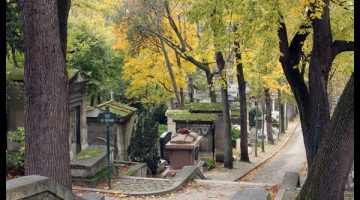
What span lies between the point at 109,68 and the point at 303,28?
20.7 meters

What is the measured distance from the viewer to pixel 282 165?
25.7 metres

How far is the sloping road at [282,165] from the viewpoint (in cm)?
2083

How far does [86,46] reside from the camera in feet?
84.2

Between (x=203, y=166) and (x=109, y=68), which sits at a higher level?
(x=109, y=68)

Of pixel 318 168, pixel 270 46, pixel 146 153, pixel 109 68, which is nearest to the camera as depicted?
pixel 318 168

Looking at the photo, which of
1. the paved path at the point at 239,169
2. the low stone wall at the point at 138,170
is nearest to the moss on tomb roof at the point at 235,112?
the paved path at the point at 239,169

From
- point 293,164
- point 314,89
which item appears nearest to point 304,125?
point 314,89

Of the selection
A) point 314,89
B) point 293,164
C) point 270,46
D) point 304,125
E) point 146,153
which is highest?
point 270,46

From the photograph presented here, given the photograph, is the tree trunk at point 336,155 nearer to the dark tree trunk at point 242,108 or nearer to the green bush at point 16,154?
the green bush at point 16,154

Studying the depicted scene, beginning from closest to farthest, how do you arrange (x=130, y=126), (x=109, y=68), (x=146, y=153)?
(x=146, y=153) → (x=130, y=126) → (x=109, y=68)

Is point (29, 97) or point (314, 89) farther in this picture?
point (314, 89)

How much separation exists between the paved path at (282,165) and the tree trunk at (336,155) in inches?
489

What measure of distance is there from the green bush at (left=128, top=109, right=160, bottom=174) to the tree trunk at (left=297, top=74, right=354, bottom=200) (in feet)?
33.6

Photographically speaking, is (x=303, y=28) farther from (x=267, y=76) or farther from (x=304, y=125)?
(x=267, y=76)
